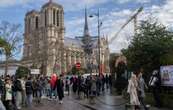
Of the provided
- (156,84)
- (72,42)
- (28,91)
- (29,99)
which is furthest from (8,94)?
(72,42)

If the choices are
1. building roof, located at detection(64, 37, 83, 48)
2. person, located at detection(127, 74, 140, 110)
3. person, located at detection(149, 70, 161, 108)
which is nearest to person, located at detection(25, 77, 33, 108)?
person, located at detection(149, 70, 161, 108)

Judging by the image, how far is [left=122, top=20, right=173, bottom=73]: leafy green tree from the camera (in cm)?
2517

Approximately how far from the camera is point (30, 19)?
151 metres

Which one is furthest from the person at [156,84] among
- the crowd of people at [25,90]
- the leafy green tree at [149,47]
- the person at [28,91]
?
the person at [28,91]

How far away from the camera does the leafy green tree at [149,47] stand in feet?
82.6

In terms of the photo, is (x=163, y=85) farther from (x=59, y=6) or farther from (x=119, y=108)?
(x=59, y=6)

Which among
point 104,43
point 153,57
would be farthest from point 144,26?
point 104,43

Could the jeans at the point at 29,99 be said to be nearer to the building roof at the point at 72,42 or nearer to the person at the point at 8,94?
the person at the point at 8,94

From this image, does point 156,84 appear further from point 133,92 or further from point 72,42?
point 72,42

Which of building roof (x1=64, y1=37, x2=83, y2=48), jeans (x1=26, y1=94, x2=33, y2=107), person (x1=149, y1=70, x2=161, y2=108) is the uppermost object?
building roof (x1=64, y1=37, x2=83, y2=48)

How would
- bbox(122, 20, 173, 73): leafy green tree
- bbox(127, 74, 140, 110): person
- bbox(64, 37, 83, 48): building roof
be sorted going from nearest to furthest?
bbox(127, 74, 140, 110): person, bbox(122, 20, 173, 73): leafy green tree, bbox(64, 37, 83, 48): building roof

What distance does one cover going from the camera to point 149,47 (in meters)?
26.0

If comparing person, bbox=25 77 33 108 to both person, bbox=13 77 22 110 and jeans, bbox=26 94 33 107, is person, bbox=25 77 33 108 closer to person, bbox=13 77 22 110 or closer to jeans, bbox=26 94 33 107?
jeans, bbox=26 94 33 107

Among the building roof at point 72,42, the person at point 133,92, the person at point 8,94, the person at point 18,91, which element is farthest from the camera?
the building roof at point 72,42
